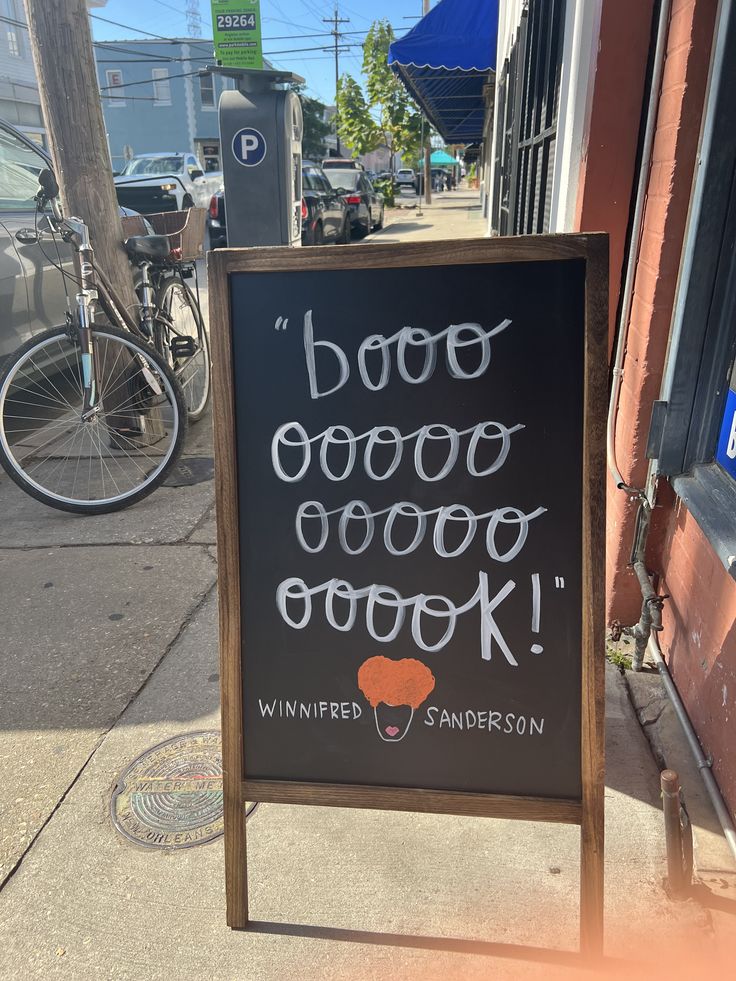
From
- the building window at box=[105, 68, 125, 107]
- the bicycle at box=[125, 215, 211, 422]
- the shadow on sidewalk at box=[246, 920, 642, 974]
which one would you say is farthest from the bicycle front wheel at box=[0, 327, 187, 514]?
the building window at box=[105, 68, 125, 107]

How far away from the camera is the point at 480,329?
4.89ft

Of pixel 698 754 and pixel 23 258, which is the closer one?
pixel 698 754

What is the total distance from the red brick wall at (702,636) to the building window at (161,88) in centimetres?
4613

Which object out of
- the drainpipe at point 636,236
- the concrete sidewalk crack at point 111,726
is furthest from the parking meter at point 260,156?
the drainpipe at point 636,236

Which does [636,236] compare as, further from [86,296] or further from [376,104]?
[376,104]

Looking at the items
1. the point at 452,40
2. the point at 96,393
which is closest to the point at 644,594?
the point at 96,393

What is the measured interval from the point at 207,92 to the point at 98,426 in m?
43.6

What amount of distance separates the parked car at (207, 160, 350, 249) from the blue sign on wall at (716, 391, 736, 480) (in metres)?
11.5

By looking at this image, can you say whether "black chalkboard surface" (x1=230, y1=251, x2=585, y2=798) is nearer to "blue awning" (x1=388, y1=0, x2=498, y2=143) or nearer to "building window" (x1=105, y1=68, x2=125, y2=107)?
"blue awning" (x1=388, y1=0, x2=498, y2=143)

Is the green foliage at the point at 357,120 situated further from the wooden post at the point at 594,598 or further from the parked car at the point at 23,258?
the wooden post at the point at 594,598

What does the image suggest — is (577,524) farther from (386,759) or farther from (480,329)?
(386,759)

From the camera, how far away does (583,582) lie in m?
1.52

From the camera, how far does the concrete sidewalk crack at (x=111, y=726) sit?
199 cm

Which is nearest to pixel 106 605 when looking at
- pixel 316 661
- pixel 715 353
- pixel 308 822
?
pixel 308 822
